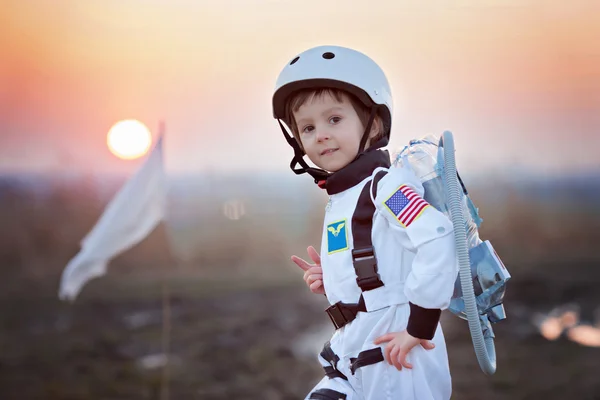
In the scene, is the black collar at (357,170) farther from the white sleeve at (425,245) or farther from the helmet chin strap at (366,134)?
the white sleeve at (425,245)

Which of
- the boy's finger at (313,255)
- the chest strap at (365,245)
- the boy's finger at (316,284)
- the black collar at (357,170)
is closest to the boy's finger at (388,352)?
the chest strap at (365,245)

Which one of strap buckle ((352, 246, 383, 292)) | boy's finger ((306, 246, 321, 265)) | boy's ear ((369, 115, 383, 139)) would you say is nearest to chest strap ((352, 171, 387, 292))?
strap buckle ((352, 246, 383, 292))

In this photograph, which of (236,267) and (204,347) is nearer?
(204,347)

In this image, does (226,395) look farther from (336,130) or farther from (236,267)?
(336,130)

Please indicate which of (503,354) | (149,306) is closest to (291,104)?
(503,354)

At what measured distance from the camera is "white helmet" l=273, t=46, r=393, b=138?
3.11 meters

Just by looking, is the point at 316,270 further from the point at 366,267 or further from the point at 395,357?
the point at 395,357

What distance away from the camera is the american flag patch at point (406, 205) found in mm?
2760

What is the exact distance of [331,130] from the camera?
3.09m

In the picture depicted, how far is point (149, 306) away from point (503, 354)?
19639 millimetres

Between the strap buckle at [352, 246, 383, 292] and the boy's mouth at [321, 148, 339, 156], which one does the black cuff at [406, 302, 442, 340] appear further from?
the boy's mouth at [321, 148, 339, 156]

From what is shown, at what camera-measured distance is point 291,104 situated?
3.31 m

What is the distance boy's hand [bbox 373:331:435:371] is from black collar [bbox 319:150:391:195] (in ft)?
2.24

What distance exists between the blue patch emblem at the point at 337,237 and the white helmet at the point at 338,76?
575mm
